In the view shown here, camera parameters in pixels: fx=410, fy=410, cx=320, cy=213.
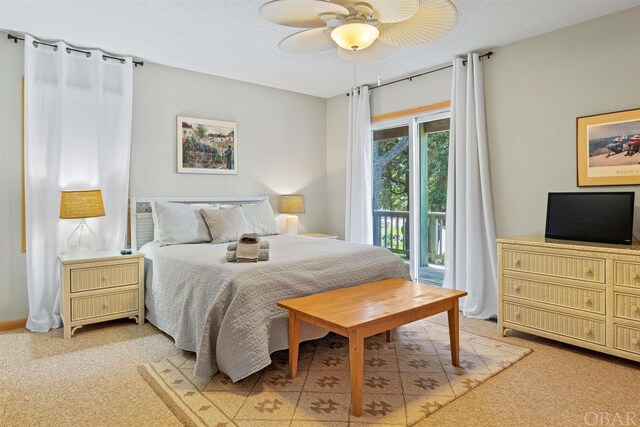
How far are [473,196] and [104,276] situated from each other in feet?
10.9

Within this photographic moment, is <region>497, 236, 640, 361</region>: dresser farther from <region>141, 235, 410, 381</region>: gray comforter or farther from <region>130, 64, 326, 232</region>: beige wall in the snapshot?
<region>130, 64, 326, 232</region>: beige wall

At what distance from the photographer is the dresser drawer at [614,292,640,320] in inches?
102

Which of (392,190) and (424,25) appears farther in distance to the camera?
(392,190)

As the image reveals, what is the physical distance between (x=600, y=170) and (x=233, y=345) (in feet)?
9.81

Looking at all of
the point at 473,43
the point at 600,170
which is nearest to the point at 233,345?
the point at 600,170

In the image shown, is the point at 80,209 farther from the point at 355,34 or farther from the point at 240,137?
the point at 355,34

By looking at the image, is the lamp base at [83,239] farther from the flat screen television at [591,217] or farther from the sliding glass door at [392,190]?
the flat screen television at [591,217]

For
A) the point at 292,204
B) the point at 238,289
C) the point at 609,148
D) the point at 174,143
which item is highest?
the point at 174,143

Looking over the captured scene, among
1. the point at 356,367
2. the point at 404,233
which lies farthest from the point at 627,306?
the point at 404,233

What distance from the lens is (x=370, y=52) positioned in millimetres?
2725

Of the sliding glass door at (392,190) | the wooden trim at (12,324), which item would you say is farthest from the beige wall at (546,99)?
the wooden trim at (12,324)

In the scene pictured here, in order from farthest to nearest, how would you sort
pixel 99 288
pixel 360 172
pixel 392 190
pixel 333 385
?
1. pixel 360 172
2. pixel 392 190
3. pixel 99 288
4. pixel 333 385

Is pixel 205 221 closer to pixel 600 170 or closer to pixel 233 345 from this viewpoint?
pixel 233 345

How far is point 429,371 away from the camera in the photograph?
2617mm
